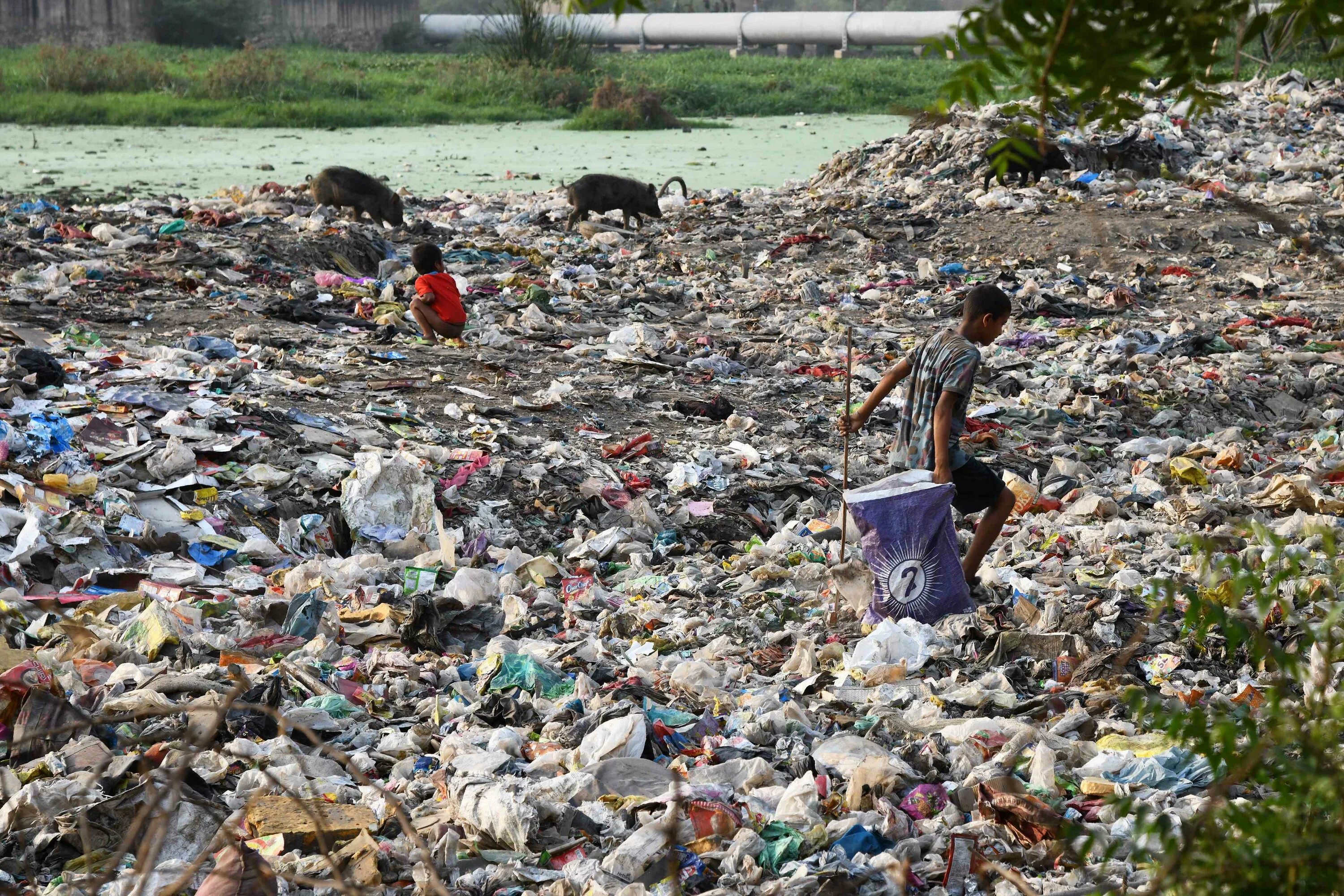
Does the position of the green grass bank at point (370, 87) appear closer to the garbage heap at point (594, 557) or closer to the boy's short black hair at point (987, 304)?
the garbage heap at point (594, 557)

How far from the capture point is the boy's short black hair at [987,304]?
3707 millimetres

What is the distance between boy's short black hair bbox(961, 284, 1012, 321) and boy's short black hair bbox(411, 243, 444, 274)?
12.7 ft

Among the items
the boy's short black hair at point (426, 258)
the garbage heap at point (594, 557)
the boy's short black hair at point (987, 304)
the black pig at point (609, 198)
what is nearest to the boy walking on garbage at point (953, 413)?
the boy's short black hair at point (987, 304)

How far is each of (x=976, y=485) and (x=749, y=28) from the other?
30908 mm

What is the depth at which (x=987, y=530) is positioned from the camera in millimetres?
3984

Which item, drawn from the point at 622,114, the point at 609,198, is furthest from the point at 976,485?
the point at 622,114

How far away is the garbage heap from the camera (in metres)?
2.53

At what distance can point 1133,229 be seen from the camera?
9.91 m

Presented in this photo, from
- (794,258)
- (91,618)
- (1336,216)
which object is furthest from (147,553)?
(1336,216)

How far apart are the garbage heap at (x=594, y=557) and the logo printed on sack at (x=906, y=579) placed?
0.21ft

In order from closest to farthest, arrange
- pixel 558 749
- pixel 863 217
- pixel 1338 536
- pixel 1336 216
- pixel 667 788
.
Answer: pixel 667 788 < pixel 558 749 < pixel 1338 536 < pixel 1336 216 < pixel 863 217

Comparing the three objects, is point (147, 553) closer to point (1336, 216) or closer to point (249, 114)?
point (1336, 216)

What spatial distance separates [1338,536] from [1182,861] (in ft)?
11.4

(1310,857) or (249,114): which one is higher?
(249,114)
